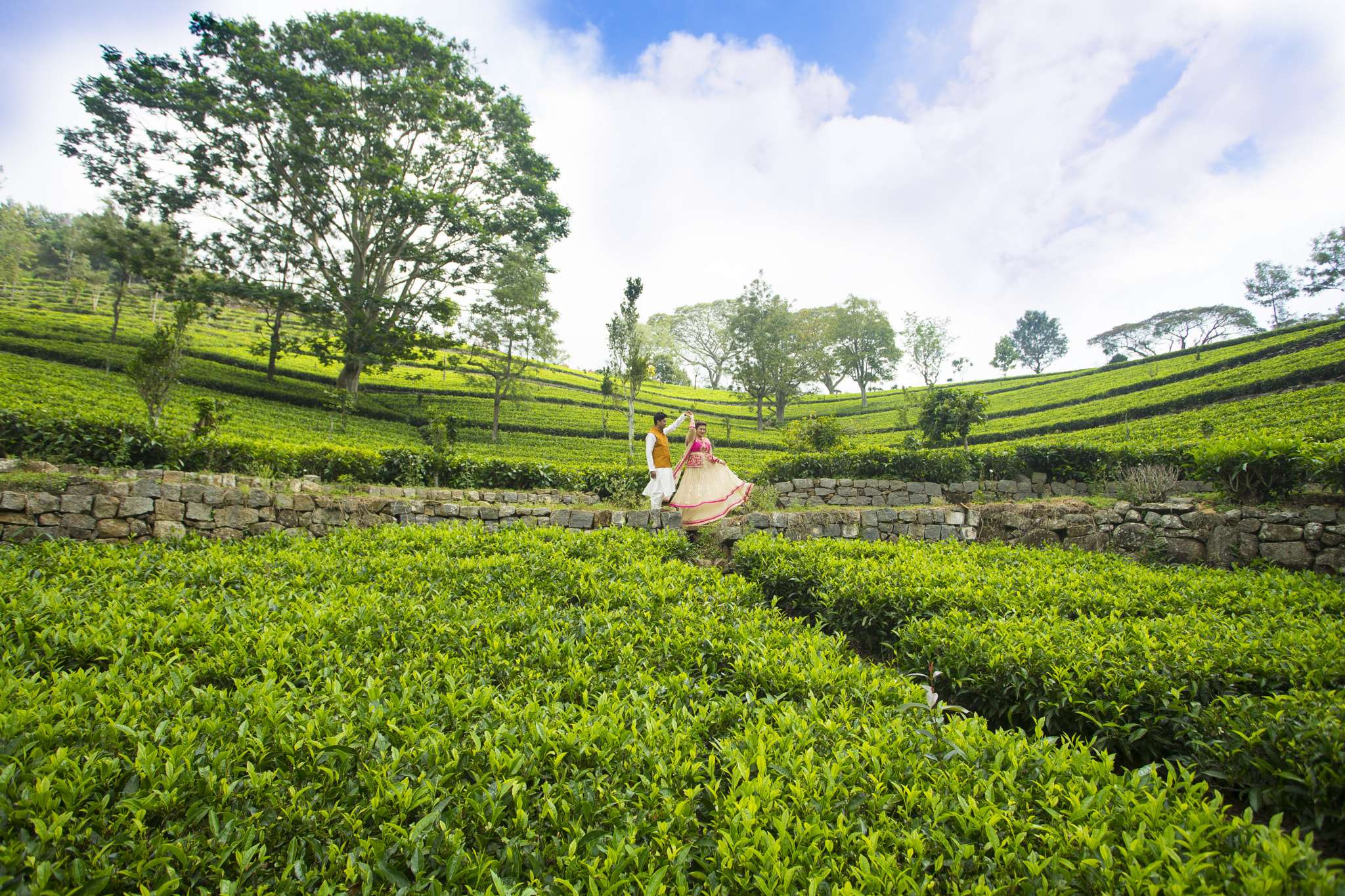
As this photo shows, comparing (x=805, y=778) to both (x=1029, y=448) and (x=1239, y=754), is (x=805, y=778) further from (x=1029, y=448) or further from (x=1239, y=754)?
(x=1029, y=448)

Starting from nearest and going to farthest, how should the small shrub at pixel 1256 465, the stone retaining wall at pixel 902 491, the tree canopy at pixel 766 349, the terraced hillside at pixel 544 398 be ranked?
the small shrub at pixel 1256 465 → the stone retaining wall at pixel 902 491 → the terraced hillside at pixel 544 398 → the tree canopy at pixel 766 349

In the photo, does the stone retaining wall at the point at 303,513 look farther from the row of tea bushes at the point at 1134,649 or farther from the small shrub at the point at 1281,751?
the small shrub at the point at 1281,751

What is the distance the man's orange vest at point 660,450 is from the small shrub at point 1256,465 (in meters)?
8.68

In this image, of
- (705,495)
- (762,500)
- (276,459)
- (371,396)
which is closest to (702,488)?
(705,495)

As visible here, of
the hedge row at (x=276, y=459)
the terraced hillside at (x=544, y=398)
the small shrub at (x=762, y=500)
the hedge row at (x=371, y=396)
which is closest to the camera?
the hedge row at (x=276, y=459)

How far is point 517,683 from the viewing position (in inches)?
119

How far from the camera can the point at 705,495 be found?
9.61 metres

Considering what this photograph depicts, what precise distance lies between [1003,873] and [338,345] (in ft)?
86.8

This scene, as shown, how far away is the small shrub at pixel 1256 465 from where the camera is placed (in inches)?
288

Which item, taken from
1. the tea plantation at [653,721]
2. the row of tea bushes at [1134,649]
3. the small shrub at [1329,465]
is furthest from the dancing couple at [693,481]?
the small shrub at [1329,465]

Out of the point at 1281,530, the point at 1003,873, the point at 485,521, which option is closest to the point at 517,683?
the point at 1003,873

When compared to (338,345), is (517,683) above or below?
below

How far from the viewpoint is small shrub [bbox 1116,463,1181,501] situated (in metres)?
9.97

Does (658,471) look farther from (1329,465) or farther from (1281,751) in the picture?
(1329,465)
